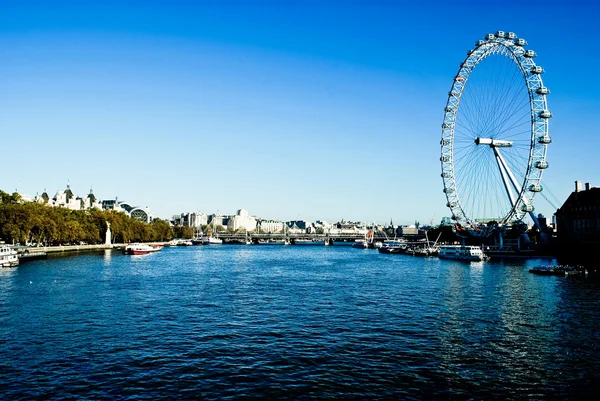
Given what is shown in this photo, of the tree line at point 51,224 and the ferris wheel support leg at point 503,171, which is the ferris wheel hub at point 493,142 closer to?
the ferris wheel support leg at point 503,171

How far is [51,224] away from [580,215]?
12226 centimetres

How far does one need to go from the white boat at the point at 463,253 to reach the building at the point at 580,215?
1906 centimetres

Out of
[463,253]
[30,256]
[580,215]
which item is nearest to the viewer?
[30,256]

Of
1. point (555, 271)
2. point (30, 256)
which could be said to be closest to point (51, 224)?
point (30, 256)

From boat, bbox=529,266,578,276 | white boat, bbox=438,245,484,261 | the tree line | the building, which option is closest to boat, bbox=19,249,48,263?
the tree line

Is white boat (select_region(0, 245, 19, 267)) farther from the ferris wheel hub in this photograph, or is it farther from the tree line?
the ferris wheel hub

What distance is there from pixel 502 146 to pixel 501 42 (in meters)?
24.8

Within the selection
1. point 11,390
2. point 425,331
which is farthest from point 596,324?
point 11,390

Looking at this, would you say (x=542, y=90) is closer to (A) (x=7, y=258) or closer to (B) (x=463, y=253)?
(B) (x=463, y=253)

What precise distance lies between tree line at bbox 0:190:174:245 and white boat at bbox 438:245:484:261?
315 feet

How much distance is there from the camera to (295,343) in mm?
29672

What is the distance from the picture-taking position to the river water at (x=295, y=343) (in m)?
22.1

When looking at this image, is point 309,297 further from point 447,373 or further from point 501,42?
point 501,42

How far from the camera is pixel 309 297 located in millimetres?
48969
